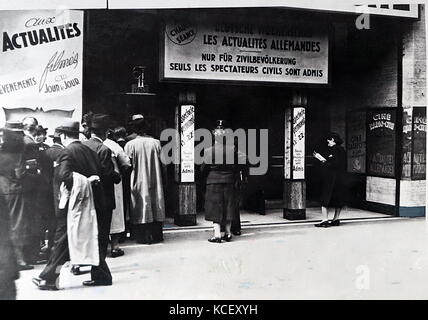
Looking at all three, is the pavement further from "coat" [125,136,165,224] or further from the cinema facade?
the cinema facade

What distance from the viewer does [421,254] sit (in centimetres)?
539

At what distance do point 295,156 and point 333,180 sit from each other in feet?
2.27

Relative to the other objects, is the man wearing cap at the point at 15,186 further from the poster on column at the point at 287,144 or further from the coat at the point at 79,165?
the poster on column at the point at 287,144

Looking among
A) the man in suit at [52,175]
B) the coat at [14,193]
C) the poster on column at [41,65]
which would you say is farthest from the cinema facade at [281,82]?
the coat at [14,193]

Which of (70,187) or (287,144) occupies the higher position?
(287,144)

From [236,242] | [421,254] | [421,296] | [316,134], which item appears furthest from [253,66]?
[421,296]

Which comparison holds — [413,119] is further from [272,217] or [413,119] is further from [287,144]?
[272,217]

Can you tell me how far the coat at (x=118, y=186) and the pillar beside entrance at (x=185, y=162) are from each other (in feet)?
4.20

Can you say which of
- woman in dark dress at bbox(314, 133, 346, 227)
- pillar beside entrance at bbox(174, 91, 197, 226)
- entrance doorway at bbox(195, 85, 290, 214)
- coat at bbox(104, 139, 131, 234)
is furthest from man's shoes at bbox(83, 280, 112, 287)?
woman in dark dress at bbox(314, 133, 346, 227)

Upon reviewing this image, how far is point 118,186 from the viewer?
5746mm

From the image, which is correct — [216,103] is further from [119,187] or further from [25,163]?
[25,163]

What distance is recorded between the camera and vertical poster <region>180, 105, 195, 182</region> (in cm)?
686

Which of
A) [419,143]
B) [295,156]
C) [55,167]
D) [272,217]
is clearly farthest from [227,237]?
[419,143]

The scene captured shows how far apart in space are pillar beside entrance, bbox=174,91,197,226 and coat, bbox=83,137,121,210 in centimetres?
187
